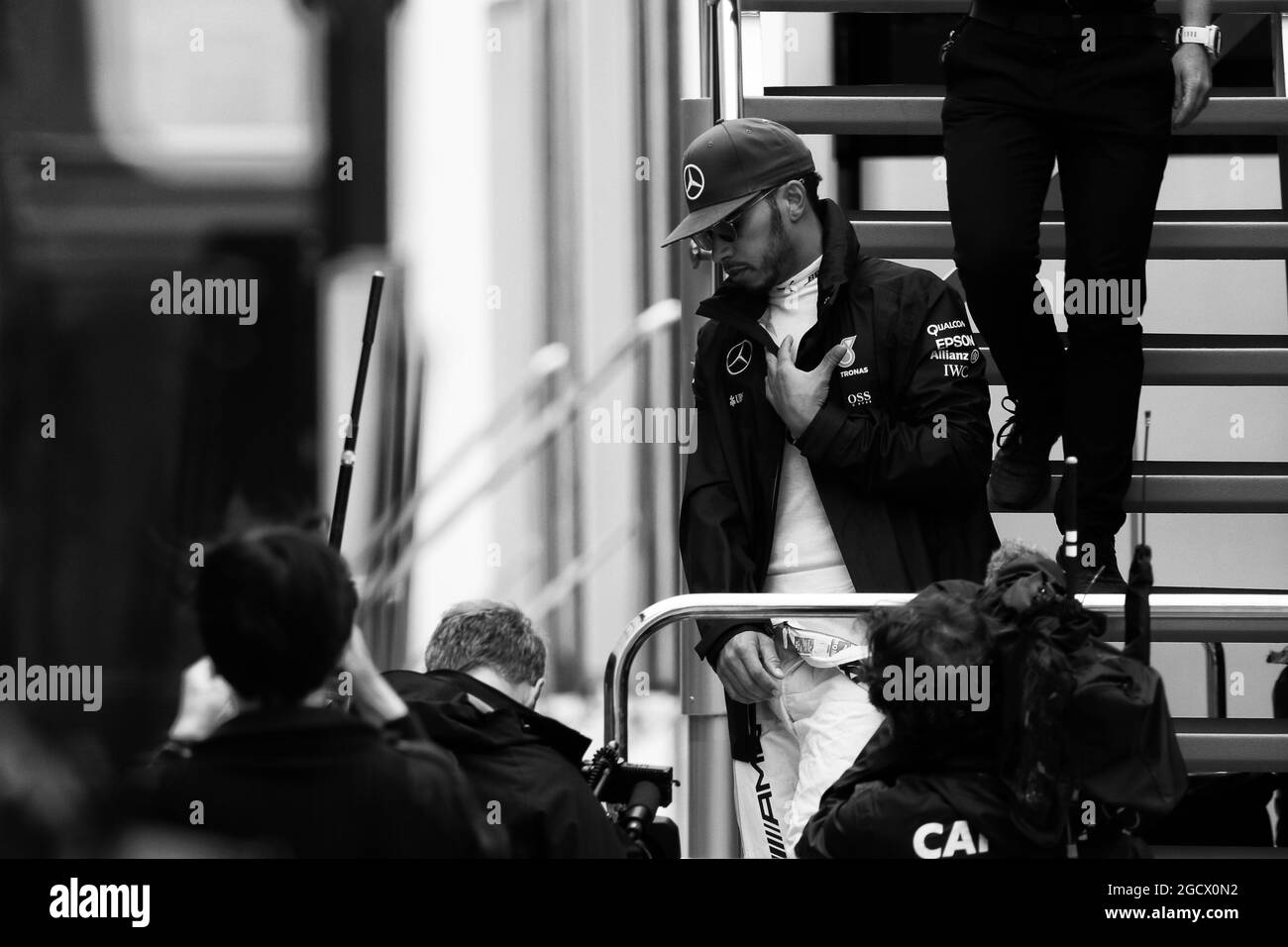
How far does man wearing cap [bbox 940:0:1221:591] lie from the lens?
3439mm

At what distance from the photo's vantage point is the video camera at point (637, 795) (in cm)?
260

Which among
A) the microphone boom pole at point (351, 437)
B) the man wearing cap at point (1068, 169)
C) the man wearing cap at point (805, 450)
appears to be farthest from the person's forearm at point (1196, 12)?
the microphone boom pole at point (351, 437)

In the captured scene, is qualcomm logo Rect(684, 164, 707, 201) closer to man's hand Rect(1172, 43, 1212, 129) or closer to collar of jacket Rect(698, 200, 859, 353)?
collar of jacket Rect(698, 200, 859, 353)

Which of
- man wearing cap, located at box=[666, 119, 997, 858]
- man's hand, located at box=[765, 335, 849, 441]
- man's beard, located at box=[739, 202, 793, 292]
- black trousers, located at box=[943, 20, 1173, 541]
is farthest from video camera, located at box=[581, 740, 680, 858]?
black trousers, located at box=[943, 20, 1173, 541]

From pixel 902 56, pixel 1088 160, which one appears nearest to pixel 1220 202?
pixel 902 56

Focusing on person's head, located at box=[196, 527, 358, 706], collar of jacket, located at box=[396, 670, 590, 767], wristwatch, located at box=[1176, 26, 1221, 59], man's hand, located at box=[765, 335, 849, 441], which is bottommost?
collar of jacket, located at box=[396, 670, 590, 767]

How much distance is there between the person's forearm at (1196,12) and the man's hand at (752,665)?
4.77 feet

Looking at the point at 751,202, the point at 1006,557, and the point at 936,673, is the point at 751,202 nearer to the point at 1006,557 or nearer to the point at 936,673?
the point at 1006,557

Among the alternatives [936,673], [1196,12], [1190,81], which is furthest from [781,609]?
[1196,12]

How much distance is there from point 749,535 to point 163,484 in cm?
571

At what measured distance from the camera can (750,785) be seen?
337cm

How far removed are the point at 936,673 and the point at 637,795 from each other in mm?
546

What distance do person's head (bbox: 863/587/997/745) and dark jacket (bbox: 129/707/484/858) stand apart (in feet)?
1.97
